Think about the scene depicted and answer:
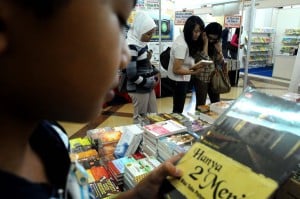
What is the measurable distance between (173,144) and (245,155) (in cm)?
72

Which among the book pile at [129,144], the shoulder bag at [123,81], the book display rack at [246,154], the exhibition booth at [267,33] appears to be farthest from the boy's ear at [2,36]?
the exhibition booth at [267,33]

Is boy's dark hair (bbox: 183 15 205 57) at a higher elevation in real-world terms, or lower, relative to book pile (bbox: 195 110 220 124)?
higher

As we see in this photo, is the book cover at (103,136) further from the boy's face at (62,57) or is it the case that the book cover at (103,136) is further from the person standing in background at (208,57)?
the person standing in background at (208,57)

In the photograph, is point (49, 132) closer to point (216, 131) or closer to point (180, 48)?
point (216, 131)

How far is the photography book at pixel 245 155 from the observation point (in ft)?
1.82

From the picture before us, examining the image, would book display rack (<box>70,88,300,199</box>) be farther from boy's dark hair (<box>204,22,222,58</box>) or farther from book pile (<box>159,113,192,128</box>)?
boy's dark hair (<box>204,22,222,58</box>)

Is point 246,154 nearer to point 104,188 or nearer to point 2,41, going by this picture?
point 2,41

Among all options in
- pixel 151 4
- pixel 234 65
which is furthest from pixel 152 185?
pixel 234 65

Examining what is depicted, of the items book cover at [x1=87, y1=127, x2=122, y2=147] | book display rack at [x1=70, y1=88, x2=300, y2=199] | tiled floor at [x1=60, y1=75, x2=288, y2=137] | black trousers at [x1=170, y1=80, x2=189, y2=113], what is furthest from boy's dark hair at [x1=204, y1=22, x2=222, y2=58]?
book display rack at [x1=70, y1=88, x2=300, y2=199]

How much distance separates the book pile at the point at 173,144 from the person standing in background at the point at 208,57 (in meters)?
1.77

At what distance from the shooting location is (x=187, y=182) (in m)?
0.64

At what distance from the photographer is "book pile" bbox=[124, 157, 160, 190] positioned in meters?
1.25

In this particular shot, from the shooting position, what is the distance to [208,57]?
10.2ft

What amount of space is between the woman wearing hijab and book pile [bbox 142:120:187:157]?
871mm
